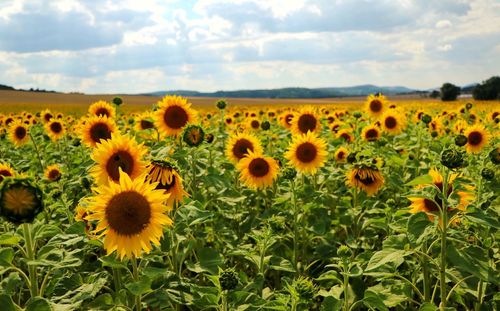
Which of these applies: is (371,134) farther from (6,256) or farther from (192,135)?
(6,256)

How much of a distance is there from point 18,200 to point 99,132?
3176 mm

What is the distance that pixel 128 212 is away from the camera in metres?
2.94

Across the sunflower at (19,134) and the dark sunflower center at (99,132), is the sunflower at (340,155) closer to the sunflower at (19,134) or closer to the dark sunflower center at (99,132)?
the dark sunflower center at (99,132)

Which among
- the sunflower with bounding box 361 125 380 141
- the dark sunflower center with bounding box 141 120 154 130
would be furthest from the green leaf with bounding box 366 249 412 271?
the sunflower with bounding box 361 125 380 141

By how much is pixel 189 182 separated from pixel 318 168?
201 cm

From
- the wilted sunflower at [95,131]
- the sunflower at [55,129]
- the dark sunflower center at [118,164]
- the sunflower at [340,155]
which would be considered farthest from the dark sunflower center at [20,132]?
the dark sunflower center at [118,164]

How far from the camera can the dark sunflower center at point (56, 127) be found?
910 cm

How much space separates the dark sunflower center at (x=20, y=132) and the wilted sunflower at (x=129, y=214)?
7.25 metres

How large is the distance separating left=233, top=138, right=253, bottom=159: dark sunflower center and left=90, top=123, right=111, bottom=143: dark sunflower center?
2.11 m

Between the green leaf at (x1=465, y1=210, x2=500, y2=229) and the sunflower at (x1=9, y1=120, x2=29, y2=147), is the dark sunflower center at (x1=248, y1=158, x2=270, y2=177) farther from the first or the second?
the sunflower at (x1=9, y1=120, x2=29, y2=147)

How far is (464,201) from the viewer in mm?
3725

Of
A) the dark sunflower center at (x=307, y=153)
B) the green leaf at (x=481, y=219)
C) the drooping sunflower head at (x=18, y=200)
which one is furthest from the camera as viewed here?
the dark sunflower center at (x=307, y=153)

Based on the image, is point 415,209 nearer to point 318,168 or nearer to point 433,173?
point 433,173

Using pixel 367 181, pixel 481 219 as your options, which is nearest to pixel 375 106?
pixel 367 181
